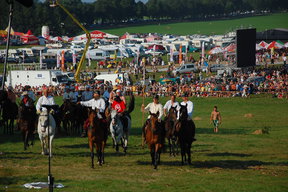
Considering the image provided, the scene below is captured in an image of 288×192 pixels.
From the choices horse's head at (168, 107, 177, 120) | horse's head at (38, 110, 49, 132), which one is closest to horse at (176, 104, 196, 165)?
horse's head at (168, 107, 177, 120)

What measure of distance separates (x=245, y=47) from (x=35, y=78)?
2096 cm

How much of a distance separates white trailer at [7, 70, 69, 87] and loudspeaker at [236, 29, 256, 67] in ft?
57.0

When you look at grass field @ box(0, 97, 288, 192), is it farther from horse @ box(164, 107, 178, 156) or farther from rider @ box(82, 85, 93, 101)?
rider @ box(82, 85, 93, 101)

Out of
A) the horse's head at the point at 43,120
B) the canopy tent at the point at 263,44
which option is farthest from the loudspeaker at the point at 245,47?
the horse's head at the point at 43,120

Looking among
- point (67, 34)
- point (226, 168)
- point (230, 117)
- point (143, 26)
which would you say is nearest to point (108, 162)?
point (226, 168)

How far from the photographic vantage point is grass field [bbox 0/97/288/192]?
17.9 meters

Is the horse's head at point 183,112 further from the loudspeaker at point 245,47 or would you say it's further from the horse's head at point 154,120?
the loudspeaker at point 245,47

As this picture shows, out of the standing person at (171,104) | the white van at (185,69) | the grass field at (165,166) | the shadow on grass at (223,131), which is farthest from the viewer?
the white van at (185,69)

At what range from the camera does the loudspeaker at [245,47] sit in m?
61.0

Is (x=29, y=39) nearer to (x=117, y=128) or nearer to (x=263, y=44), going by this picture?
(x=263, y=44)

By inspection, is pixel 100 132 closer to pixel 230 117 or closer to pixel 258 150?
pixel 258 150

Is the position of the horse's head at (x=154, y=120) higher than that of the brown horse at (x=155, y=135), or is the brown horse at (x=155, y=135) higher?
the horse's head at (x=154, y=120)

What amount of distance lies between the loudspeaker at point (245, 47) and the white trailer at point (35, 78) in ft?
57.0

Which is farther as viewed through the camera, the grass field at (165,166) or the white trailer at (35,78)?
the white trailer at (35,78)
